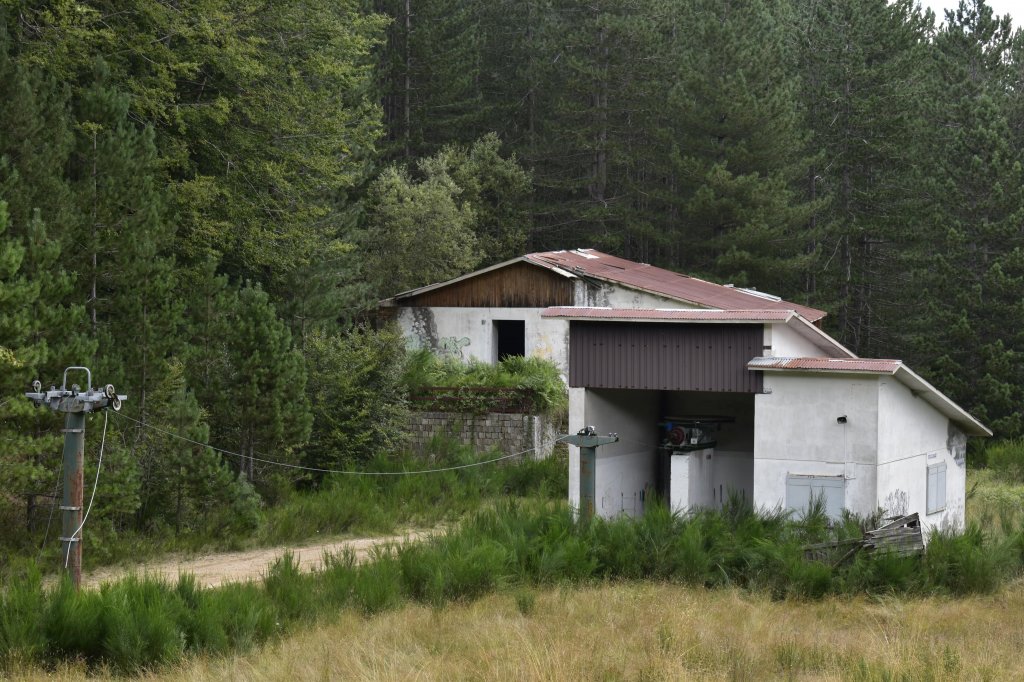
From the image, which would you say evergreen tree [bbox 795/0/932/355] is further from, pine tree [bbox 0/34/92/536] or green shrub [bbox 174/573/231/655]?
green shrub [bbox 174/573/231/655]

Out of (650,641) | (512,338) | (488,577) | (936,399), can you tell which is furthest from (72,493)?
(512,338)

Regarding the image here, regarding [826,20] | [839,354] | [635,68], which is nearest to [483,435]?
[839,354]

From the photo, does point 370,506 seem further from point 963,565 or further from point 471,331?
point 471,331

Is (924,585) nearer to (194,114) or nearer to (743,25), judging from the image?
(194,114)

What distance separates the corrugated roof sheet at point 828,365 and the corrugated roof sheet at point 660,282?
397 inches

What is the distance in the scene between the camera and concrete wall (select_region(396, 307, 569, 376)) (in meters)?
31.8

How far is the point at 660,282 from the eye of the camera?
108ft

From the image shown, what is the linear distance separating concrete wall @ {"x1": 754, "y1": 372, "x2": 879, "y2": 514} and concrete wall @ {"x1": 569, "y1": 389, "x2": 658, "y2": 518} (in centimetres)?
297

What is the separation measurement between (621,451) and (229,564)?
24.9 feet

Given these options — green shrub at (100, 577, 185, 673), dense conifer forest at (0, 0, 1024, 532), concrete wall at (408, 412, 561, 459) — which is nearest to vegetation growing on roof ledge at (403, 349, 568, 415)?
concrete wall at (408, 412, 561, 459)

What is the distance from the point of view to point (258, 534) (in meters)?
19.2

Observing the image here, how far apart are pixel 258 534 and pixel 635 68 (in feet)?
110

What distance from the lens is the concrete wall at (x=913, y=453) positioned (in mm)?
18328

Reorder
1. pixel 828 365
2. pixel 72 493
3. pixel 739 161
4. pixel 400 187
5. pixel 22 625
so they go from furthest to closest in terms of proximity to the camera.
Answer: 1. pixel 739 161
2. pixel 400 187
3. pixel 828 365
4. pixel 72 493
5. pixel 22 625
